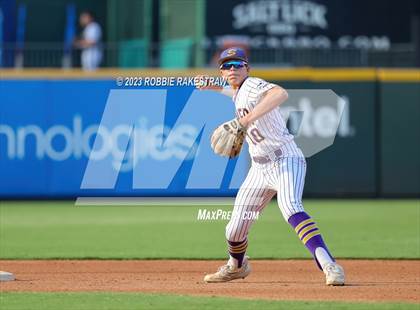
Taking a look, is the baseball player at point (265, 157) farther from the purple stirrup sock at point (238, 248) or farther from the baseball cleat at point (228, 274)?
the baseball cleat at point (228, 274)

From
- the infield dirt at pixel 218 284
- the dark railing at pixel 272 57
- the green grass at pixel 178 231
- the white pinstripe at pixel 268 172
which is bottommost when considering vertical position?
the green grass at pixel 178 231

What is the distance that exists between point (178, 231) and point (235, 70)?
581cm

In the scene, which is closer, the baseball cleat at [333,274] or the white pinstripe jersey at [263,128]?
the baseball cleat at [333,274]

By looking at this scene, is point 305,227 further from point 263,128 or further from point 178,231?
point 178,231

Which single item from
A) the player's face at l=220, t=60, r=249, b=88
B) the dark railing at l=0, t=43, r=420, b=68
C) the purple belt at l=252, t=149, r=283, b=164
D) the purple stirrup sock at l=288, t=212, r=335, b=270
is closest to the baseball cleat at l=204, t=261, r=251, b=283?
the purple stirrup sock at l=288, t=212, r=335, b=270

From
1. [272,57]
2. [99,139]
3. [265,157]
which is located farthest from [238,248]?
[272,57]

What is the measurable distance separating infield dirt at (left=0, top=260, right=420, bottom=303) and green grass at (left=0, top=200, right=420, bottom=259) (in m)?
0.68

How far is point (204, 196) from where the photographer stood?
58.6 ft

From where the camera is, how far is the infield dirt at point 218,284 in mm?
8555

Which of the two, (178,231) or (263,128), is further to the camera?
(178,231)

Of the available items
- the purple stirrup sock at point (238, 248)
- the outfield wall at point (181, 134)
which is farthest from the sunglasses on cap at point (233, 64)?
the outfield wall at point (181, 134)

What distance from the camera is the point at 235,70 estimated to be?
8.88 meters

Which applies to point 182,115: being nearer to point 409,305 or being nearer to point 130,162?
point 130,162

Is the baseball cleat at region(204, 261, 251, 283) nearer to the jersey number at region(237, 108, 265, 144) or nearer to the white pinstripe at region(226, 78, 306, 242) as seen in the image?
the white pinstripe at region(226, 78, 306, 242)
